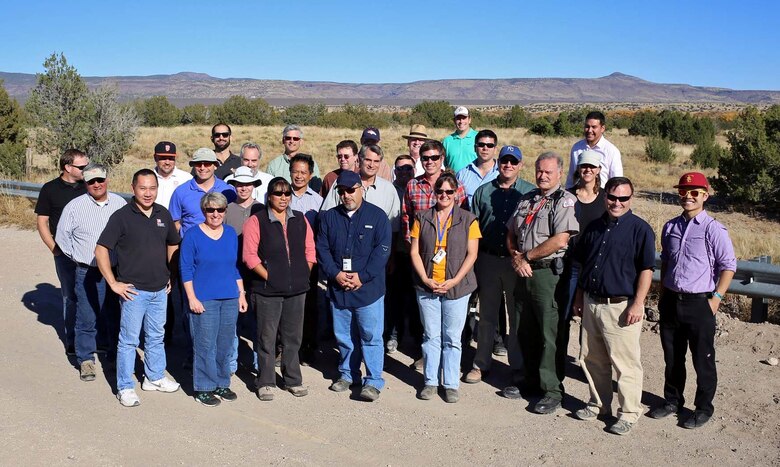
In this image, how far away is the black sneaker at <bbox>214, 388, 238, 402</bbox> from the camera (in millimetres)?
5719

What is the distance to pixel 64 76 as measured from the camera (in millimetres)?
18438

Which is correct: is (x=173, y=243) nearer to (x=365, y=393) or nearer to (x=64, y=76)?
(x=365, y=393)

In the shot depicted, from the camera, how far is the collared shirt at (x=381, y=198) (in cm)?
638

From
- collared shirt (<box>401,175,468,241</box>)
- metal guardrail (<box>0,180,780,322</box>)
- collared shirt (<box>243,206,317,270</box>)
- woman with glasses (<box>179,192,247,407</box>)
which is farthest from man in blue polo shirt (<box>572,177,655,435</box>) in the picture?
woman with glasses (<box>179,192,247,407</box>)

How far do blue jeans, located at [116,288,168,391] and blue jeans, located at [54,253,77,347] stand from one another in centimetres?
109

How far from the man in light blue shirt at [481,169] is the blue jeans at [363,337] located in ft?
5.04

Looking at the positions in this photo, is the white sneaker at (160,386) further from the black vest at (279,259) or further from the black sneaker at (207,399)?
the black vest at (279,259)

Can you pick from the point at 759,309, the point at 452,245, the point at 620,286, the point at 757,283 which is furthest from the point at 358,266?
the point at 759,309

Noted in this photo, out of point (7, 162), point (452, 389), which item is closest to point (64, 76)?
point (7, 162)

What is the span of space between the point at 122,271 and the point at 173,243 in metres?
0.46

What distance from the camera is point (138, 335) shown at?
5.79 m

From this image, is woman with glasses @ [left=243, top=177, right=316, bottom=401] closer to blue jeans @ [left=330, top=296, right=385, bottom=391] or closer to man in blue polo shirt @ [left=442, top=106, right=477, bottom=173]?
blue jeans @ [left=330, top=296, right=385, bottom=391]

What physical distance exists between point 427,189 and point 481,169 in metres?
0.67

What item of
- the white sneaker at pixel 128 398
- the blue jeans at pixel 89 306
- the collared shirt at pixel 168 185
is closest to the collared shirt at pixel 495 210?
the collared shirt at pixel 168 185
